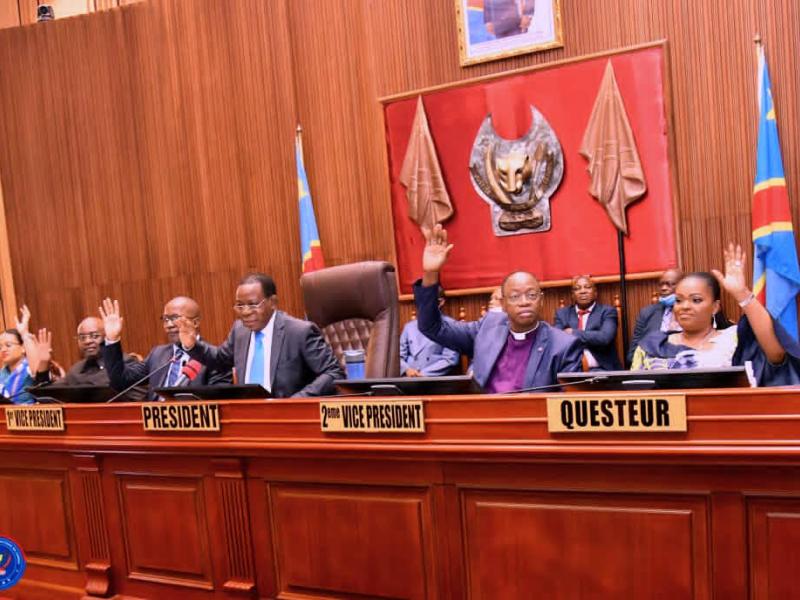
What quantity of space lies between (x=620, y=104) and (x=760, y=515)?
3295mm

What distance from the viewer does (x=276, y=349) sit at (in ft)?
9.37

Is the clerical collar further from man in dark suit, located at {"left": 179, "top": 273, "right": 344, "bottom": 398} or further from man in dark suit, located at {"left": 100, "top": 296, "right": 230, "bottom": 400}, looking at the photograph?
man in dark suit, located at {"left": 100, "top": 296, "right": 230, "bottom": 400}

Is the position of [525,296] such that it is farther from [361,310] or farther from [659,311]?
[659,311]

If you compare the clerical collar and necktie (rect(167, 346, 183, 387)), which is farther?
necktie (rect(167, 346, 183, 387))

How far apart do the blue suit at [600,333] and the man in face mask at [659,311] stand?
108 mm

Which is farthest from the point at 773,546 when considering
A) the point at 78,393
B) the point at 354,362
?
the point at 78,393

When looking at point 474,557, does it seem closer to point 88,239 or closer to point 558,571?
point 558,571

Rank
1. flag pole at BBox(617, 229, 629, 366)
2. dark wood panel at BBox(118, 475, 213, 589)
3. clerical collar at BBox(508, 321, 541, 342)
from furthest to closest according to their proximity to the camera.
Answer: flag pole at BBox(617, 229, 629, 366), clerical collar at BBox(508, 321, 541, 342), dark wood panel at BBox(118, 475, 213, 589)

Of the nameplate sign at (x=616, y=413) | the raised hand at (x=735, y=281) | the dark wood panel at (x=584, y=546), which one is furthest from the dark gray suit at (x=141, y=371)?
the raised hand at (x=735, y=281)

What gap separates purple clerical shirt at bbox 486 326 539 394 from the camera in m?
2.58

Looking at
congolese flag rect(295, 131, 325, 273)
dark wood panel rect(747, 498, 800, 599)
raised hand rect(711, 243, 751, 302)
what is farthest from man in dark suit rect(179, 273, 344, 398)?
congolese flag rect(295, 131, 325, 273)

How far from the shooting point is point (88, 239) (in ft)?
20.4

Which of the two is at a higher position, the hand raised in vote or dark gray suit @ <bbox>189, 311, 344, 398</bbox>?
the hand raised in vote

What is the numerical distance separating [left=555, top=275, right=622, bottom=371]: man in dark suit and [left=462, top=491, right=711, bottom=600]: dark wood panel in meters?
2.28
